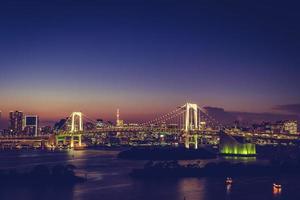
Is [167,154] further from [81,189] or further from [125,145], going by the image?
[125,145]

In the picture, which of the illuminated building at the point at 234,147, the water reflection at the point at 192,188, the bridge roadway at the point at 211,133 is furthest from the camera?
the illuminated building at the point at 234,147

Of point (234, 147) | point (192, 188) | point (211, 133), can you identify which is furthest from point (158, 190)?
point (234, 147)

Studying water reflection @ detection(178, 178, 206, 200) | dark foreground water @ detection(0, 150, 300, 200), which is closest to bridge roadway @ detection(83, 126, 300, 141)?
dark foreground water @ detection(0, 150, 300, 200)

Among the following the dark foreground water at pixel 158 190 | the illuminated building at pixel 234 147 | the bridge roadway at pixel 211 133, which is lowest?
the dark foreground water at pixel 158 190

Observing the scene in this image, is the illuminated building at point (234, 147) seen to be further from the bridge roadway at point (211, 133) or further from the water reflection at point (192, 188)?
the water reflection at point (192, 188)

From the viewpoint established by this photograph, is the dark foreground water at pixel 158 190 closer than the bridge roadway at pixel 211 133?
Yes

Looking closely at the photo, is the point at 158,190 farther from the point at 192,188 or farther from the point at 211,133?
the point at 211,133

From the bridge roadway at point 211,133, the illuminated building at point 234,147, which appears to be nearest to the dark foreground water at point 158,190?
the bridge roadway at point 211,133

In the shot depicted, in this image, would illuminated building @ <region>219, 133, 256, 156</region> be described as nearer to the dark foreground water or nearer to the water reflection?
the dark foreground water
